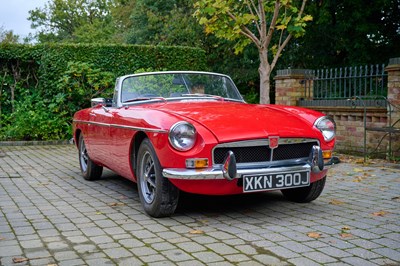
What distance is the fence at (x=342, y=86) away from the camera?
938 centimetres

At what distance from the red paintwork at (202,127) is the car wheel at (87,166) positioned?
1.10 metres

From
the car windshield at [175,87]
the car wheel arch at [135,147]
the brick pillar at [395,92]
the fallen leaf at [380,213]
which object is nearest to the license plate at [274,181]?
the fallen leaf at [380,213]

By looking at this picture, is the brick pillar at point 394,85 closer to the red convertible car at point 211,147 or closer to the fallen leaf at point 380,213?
the red convertible car at point 211,147

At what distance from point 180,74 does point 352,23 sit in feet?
41.5

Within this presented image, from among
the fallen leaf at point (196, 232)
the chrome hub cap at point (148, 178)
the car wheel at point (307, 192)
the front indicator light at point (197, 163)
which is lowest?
the fallen leaf at point (196, 232)

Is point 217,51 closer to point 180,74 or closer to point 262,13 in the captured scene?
point 262,13

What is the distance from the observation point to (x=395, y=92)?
885 centimetres

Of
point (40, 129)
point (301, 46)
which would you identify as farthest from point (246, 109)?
point (301, 46)

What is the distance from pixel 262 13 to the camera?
12164mm

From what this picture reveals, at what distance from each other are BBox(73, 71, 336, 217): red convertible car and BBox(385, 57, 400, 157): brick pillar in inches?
165

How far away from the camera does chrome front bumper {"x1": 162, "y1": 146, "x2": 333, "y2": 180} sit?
166 inches

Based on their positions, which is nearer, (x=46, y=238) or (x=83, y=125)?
(x=46, y=238)

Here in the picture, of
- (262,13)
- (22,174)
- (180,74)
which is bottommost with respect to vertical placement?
(22,174)

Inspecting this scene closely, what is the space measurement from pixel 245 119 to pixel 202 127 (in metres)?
0.50
